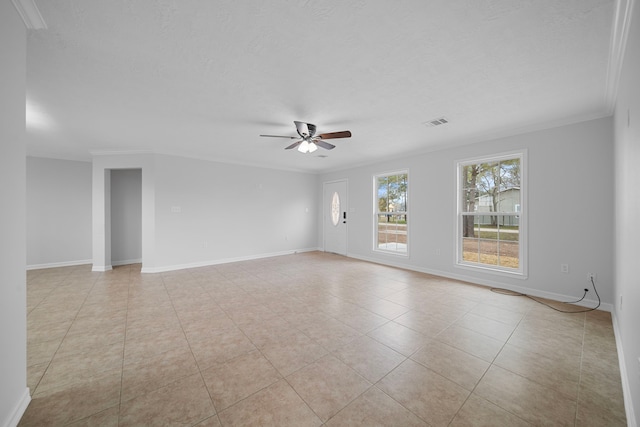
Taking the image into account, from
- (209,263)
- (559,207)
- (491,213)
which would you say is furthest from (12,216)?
(559,207)

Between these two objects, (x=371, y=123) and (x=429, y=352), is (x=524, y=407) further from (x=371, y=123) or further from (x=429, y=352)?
(x=371, y=123)

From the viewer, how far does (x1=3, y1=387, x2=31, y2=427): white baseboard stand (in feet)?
4.47

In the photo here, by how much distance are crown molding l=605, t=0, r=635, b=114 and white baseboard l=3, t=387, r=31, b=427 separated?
14.0 ft

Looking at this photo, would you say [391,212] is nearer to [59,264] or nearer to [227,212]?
[227,212]

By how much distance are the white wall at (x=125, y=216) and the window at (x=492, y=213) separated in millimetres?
7400

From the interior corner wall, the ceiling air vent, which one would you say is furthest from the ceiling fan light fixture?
the interior corner wall

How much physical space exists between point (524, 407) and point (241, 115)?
3.85 m

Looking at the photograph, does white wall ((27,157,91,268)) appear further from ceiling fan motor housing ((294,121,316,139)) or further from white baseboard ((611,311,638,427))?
white baseboard ((611,311,638,427))

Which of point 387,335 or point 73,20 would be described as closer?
point 73,20

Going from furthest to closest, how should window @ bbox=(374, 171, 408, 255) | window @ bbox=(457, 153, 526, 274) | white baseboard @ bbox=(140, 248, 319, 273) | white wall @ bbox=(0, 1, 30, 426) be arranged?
window @ bbox=(374, 171, 408, 255) → white baseboard @ bbox=(140, 248, 319, 273) → window @ bbox=(457, 153, 526, 274) → white wall @ bbox=(0, 1, 30, 426)

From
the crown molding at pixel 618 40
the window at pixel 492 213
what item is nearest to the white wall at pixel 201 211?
the window at pixel 492 213

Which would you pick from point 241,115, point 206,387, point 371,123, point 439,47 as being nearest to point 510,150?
point 371,123

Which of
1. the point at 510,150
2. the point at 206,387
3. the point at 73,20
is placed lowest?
the point at 206,387

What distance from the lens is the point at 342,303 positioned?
3.35 m
